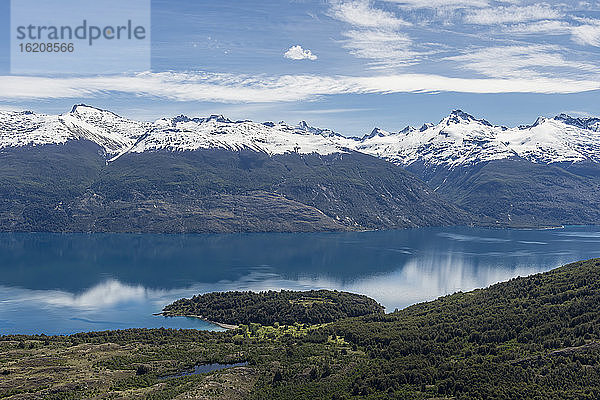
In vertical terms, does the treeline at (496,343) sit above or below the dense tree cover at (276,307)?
above

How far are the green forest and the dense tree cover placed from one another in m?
9.33

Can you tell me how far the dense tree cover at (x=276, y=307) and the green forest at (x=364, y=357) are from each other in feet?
30.6

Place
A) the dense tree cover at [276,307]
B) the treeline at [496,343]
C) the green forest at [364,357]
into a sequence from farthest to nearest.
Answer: the dense tree cover at [276,307], the green forest at [364,357], the treeline at [496,343]

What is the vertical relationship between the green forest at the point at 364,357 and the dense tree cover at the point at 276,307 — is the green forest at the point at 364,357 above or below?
above

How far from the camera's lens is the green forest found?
92.1 m

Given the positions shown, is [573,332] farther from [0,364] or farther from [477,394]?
[0,364]

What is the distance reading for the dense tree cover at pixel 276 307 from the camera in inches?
6245

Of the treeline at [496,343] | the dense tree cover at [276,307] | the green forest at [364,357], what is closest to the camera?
the treeline at [496,343]

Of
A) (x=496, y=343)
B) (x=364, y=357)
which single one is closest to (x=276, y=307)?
(x=364, y=357)

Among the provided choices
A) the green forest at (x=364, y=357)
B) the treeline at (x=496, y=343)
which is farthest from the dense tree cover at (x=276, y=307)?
the treeline at (x=496, y=343)

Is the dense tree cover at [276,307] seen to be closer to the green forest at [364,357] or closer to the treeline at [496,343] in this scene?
the green forest at [364,357]

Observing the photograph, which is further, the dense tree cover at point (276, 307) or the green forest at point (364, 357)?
the dense tree cover at point (276, 307)

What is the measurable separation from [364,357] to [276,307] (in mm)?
54906

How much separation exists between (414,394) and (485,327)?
38.4 metres
